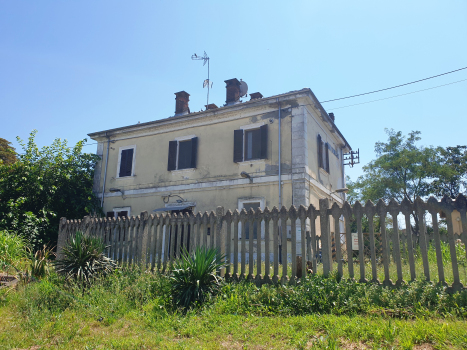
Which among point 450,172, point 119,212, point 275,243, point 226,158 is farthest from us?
point 450,172

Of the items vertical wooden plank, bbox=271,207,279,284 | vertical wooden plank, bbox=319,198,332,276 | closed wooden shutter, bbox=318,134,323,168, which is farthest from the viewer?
closed wooden shutter, bbox=318,134,323,168

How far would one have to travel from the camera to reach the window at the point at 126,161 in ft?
53.6

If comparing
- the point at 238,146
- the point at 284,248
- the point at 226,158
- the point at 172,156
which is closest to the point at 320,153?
the point at 238,146

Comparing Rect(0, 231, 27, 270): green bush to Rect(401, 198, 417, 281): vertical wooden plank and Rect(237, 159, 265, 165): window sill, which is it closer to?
Rect(237, 159, 265, 165): window sill

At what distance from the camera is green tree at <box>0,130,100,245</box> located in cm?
1356

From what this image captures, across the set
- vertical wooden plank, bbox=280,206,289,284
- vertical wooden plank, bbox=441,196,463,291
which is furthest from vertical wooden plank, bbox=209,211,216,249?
vertical wooden plank, bbox=441,196,463,291

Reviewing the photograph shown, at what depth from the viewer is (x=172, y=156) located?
15.3m

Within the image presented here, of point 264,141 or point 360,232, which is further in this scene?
point 264,141

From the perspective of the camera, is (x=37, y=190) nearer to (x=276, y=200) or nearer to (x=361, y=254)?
(x=276, y=200)

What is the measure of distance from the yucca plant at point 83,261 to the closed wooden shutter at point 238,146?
7.23 m

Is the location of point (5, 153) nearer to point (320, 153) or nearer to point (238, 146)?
point (238, 146)

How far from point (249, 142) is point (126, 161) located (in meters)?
6.14

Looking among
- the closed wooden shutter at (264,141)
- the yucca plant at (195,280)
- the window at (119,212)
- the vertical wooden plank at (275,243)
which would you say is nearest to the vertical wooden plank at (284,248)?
the vertical wooden plank at (275,243)

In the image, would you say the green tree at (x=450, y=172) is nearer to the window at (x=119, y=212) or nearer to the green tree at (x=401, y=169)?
the green tree at (x=401, y=169)
